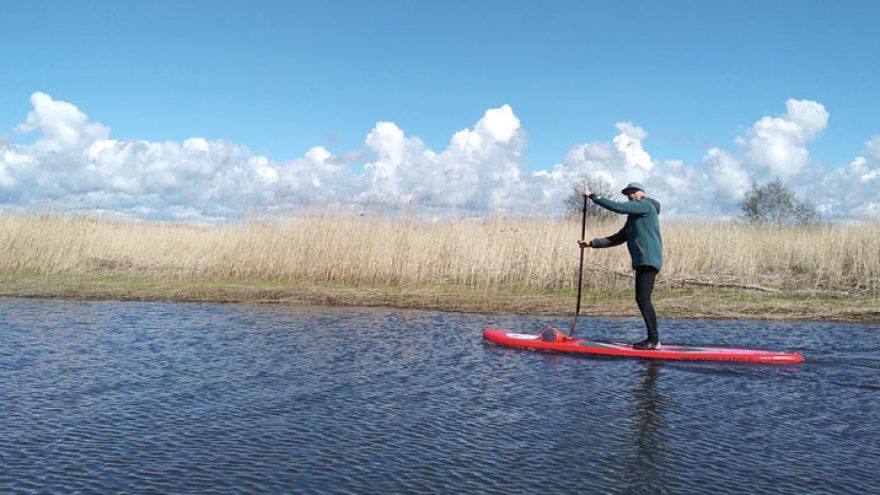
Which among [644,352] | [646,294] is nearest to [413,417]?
[644,352]

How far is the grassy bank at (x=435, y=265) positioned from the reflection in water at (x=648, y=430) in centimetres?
662

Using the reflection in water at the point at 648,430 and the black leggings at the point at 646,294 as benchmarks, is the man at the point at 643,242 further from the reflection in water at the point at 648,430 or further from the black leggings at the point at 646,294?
the reflection in water at the point at 648,430

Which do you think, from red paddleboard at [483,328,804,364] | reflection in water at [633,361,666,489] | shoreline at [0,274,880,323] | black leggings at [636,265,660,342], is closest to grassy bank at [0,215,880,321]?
shoreline at [0,274,880,323]

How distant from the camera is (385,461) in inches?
201

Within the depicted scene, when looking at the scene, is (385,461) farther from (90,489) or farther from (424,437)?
(90,489)

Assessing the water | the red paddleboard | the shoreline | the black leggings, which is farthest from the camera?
the shoreline

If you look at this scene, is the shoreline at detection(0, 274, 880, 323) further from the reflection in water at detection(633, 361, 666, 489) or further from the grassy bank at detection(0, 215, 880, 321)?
the reflection in water at detection(633, 361, 666, 489)

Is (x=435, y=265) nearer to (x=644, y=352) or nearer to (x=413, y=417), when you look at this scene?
(x=644, y=352)

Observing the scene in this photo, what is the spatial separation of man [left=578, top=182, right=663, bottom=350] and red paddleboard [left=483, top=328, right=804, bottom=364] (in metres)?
0.19

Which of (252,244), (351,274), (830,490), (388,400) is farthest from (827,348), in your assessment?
(252,244)

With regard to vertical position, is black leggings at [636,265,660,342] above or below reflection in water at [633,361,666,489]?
above

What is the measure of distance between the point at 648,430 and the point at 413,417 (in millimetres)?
1944

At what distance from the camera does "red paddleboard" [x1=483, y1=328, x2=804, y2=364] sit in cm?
869

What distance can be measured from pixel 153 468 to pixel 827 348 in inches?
335
